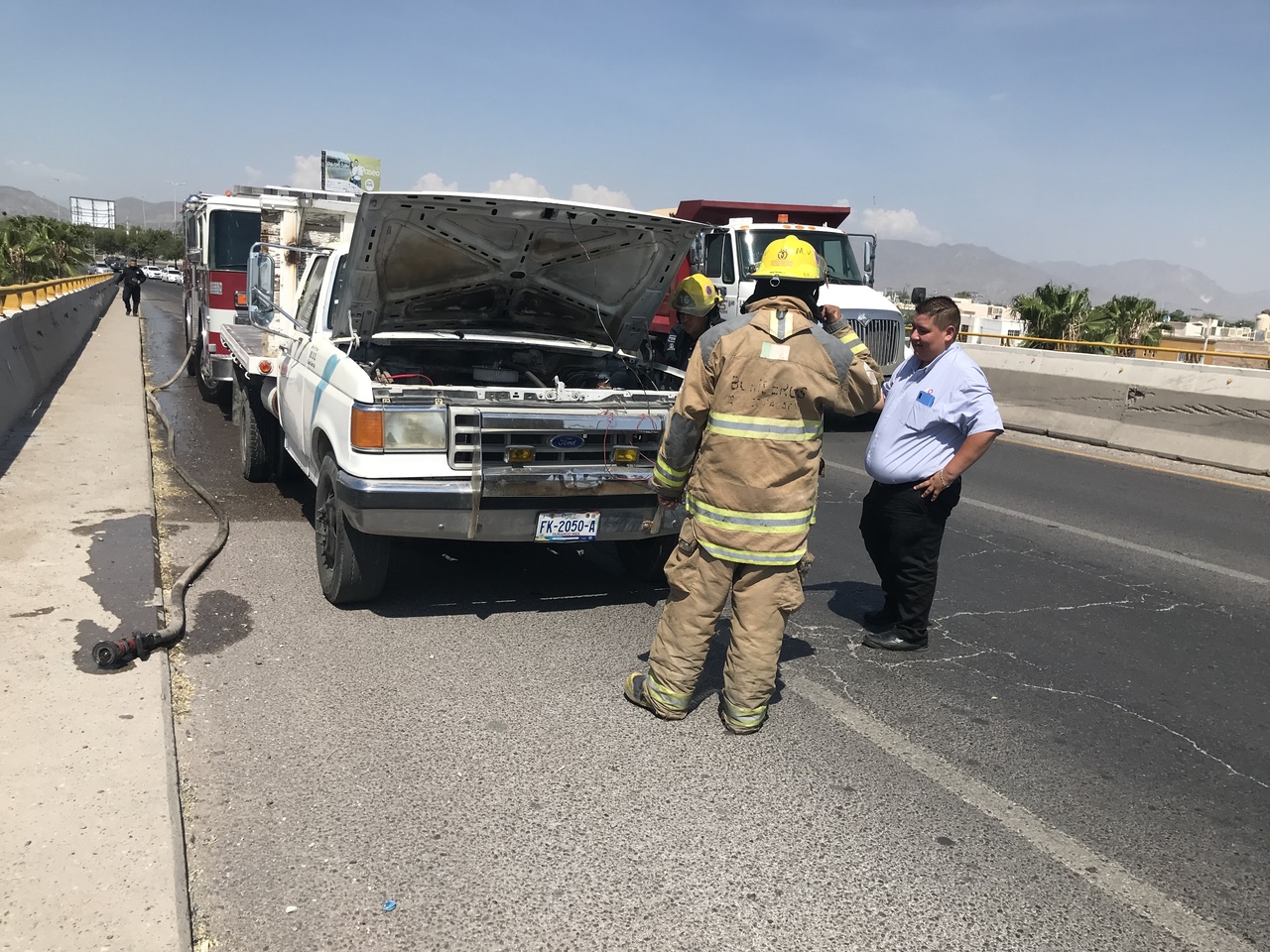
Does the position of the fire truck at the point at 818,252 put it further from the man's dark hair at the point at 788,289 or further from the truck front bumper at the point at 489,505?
the man's dark hair at the point at 788,289

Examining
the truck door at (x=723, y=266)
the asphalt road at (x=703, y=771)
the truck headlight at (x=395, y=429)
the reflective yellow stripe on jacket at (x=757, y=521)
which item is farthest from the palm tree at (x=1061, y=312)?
the reflective yellow stripe on jacket at (x=757, y=521)

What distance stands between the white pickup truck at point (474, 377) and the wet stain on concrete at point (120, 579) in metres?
0.90

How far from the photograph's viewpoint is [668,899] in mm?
3037

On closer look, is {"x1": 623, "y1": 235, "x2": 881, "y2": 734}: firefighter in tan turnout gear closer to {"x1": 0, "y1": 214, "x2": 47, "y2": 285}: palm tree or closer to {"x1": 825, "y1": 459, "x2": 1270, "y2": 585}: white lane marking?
{"x1": 825, "y1": 459, "x2": 1270, "y2": 585}: white lane marking

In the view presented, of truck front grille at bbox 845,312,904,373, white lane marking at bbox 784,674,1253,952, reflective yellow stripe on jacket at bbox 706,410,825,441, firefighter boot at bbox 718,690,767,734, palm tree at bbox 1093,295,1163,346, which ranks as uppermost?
palm tree at bbox 1093,295,1163,346

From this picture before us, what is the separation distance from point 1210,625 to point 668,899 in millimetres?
4219

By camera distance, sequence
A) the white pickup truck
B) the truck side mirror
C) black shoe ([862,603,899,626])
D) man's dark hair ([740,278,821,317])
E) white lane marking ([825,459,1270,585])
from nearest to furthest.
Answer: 1. man's dark hair ([740,278,821,317])
2. the white pickup truck
3. black shoe ([862,603,899,626])
4. white lane marking ([825,459,1270,585])
5. the truck side mirror

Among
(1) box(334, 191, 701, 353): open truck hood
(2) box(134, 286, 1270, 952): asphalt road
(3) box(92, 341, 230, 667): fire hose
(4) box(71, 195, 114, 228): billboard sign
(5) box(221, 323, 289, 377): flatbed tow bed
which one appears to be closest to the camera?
(2) box(134, 286, 1270, 952): asphalt road

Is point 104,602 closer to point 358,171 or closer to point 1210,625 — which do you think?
point 1210,625

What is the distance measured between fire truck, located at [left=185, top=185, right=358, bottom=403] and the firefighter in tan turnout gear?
255 inches

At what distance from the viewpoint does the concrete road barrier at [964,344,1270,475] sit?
11.5 metres

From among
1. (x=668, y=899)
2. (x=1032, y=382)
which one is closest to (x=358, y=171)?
(x=1032, y=382)

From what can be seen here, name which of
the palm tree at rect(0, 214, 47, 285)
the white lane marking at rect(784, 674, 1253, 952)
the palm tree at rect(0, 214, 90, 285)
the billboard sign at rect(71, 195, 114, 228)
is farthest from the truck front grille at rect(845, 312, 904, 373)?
the billboard sign at rect(71, 195, 114, 228)

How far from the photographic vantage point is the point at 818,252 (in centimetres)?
1453
